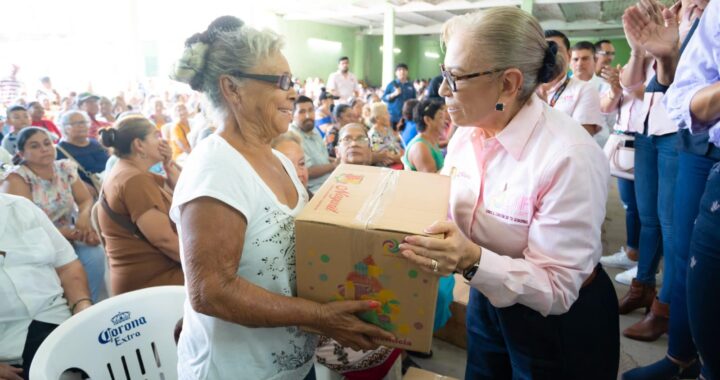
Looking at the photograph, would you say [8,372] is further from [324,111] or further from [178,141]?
[324,111]

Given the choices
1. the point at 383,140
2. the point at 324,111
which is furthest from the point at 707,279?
the point at 324,111

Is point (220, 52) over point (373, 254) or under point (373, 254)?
over

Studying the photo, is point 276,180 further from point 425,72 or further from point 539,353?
point 425,72

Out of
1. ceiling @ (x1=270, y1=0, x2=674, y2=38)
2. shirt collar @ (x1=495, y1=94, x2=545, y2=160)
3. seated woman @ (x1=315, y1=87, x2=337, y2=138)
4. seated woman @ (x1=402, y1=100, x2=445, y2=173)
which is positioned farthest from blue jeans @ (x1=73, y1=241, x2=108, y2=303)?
ceiling @ (x1=270, y1=0, x2=674, y2=38)

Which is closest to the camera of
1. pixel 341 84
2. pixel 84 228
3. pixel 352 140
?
pixel 84 228

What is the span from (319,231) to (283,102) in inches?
16.8

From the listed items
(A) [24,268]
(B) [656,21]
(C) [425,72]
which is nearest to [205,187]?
(A) [24,268]

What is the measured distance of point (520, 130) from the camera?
3.82ft

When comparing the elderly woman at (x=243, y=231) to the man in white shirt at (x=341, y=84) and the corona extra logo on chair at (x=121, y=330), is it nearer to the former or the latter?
the corona extra logo on chair at (x=121, y=330)

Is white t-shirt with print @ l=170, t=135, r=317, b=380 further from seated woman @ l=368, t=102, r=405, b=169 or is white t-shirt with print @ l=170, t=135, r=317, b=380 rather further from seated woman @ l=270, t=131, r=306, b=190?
seated woman @ l=368, t=102, r=405, b=169

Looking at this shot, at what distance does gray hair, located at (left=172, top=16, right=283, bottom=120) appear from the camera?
112cm

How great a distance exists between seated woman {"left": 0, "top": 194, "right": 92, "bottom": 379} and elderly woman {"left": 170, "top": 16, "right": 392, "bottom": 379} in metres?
0.93

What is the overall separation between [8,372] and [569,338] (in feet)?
6.25

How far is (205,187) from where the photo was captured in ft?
3.18
